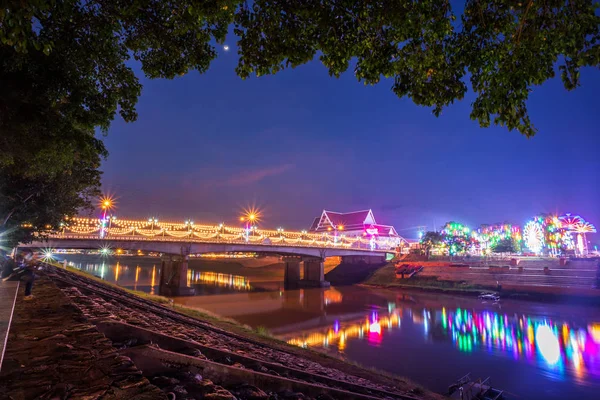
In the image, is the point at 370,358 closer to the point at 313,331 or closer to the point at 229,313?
the point at 313,331

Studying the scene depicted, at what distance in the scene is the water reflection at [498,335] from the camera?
17688 mm

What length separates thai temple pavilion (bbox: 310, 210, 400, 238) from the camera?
91438 mm

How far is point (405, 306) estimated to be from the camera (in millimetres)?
36000

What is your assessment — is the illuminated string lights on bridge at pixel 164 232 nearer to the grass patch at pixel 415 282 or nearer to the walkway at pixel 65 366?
the grass patch at pixel 415 282

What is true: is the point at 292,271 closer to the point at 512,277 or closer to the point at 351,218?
the point at 512,277

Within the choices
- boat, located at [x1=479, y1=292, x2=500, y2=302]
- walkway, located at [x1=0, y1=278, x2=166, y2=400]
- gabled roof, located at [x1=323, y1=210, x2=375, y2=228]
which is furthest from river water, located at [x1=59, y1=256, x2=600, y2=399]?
gabled roof, located at [x1=323, y1=210, x2=375, y2=228]

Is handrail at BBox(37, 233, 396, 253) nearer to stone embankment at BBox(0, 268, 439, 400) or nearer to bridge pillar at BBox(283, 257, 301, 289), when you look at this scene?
bridge pillar at BBox(283, 257, 301, 289)

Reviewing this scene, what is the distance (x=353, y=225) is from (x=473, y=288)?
52.1 m

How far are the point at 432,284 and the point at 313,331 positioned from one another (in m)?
32.8

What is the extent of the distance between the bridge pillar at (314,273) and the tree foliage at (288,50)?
170 feet

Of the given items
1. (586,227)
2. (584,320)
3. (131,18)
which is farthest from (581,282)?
(131,18)

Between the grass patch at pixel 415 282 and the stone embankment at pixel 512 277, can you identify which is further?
the grass patch at pixel 415 282

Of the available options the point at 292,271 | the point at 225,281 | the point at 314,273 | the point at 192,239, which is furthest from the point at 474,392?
the point at 225,281

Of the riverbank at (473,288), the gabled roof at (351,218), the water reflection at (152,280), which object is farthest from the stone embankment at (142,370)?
the gabled roof at (351,218)
